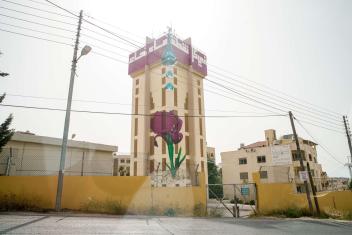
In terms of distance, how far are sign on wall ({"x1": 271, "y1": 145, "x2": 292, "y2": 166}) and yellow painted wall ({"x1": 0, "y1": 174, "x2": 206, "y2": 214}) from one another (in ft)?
120

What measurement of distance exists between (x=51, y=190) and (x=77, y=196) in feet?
5.09

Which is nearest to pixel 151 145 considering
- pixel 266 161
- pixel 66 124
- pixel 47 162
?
pixel 47 162

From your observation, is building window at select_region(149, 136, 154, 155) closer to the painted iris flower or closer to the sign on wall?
the painted iris flower

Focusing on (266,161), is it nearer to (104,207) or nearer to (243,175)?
(243,175)

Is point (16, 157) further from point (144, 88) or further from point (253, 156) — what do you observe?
point (253, 156)

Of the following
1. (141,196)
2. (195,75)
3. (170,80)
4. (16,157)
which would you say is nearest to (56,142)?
(16,157)

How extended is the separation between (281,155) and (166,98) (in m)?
24.5

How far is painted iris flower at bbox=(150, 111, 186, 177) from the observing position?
133 ft

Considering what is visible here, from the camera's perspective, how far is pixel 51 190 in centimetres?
1522

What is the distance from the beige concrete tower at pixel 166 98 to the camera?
42.0 metres

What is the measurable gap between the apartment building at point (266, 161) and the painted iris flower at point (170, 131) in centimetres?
1749

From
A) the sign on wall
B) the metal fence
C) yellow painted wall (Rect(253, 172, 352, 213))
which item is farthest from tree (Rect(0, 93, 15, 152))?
the sign on wall

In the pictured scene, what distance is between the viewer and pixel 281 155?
48.2 metres

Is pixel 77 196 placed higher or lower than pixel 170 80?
lower
